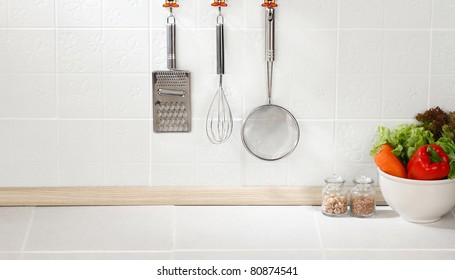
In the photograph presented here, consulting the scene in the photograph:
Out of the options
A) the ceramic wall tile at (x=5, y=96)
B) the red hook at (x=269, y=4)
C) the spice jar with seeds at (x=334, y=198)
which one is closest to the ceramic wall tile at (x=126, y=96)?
the ceramic wall tile at (x=5, y=96)

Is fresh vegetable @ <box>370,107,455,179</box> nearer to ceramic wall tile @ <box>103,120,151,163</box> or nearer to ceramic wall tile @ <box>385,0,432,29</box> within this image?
ceramic wall tile @ <box>385,0,432,29</box>

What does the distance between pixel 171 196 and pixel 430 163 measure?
712 millimetres

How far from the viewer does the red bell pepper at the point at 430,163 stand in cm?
198

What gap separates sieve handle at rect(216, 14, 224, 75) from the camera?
213 cm

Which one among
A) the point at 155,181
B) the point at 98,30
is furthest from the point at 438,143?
the point at 98,30

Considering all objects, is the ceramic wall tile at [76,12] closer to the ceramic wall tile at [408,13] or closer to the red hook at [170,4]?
the red hook at [170,4]

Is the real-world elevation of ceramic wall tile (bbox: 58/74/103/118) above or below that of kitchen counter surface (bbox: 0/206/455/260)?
above

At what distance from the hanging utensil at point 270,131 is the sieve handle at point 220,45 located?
130 millimetres

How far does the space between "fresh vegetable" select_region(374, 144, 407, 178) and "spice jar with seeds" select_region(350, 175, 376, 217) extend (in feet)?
0.22

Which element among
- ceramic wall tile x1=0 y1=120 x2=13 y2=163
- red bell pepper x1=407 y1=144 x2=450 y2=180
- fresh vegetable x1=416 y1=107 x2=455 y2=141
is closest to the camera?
red bell pepper x1=407 y1=144 x2=450 y2=180

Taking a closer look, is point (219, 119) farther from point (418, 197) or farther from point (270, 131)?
point (418, 197)

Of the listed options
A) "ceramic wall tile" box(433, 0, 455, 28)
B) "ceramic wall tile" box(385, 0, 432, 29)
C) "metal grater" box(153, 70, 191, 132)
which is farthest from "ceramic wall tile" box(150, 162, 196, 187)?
"ceramic wall tile" box(433, 0, 455, 28)

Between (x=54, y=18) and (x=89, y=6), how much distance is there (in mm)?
100

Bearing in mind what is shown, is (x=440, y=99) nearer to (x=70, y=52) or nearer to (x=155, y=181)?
(x=155, y=181)
